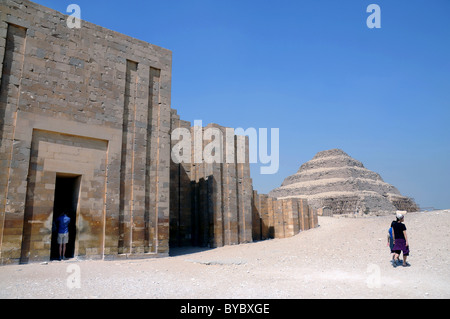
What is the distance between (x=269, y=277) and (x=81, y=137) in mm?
7932

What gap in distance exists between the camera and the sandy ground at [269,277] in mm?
5934

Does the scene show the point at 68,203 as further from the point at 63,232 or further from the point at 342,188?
the point at 342,188

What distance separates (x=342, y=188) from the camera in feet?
196

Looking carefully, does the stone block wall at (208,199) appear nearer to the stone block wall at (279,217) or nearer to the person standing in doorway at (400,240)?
the stone block wall at (279,217)

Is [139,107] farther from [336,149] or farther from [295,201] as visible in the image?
[336,149]

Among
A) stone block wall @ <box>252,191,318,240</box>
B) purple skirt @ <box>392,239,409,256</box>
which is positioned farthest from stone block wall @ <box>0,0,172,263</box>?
stone block wall @ <box>252,191,318,240</box>

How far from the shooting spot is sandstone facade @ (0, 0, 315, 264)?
1011 cm

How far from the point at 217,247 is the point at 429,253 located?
9.50m

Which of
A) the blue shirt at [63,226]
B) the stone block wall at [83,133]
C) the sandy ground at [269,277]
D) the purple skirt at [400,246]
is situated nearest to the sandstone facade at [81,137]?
the stone block wall at [83,133]
